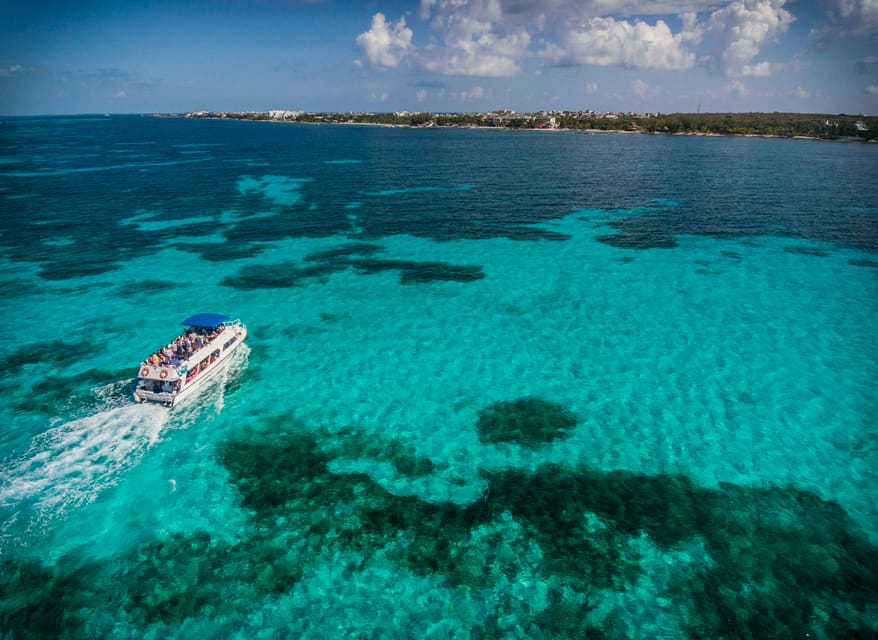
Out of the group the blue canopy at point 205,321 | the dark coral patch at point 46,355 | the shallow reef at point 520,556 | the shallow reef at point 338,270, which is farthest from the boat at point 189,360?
the shallow reef at point 338,270

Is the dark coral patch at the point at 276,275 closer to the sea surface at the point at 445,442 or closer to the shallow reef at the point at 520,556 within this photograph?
the sea surface at the point at 445,442

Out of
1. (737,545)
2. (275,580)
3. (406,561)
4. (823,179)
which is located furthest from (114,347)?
(823,179)

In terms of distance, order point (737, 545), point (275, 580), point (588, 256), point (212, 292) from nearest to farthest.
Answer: point (275, 580), point (737, 545), point (212, 292), point (588, 256)

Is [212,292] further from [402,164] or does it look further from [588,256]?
[402,164]

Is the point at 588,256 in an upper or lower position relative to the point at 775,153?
lower

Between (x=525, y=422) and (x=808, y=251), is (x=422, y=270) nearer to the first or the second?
(x=525, y=422)

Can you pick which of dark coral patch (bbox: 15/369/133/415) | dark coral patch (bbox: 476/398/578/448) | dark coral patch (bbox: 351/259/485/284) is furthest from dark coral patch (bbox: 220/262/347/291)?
dark coral patch (bbox: 476/398/578/448)
